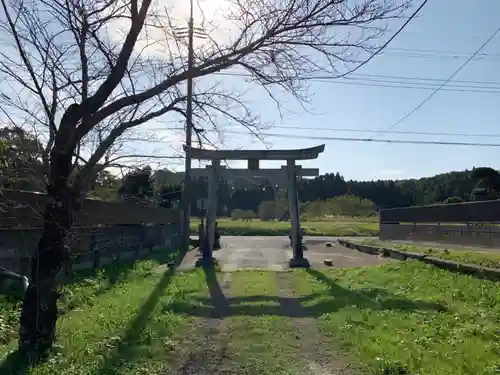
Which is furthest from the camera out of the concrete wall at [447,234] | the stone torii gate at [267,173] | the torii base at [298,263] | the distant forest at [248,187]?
the stone torii gate at [267,173]

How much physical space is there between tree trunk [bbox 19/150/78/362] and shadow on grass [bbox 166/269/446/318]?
3163 millimetres

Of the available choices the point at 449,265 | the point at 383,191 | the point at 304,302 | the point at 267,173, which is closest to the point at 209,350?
the point at 304,302

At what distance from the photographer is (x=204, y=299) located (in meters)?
9.92

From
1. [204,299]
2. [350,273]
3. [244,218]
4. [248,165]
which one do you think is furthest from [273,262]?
[244,218]

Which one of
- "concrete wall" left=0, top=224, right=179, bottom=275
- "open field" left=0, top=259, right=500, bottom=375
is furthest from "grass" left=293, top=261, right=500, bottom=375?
"concrete wall" left=0, top=224, right=179, bottom=275

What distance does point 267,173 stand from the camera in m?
18.9

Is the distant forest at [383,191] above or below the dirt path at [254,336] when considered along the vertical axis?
above

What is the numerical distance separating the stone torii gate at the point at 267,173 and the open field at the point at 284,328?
511cm

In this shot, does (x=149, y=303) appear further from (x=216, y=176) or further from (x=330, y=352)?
(x=216, y=176)

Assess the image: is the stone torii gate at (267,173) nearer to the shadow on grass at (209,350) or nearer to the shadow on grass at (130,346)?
the shadow on grass at (130,346)

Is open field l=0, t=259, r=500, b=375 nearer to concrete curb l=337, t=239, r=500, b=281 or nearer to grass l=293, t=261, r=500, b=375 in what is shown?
grass l=293, t=261, r=500, b=375

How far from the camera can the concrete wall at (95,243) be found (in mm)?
8477

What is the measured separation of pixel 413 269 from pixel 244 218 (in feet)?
129

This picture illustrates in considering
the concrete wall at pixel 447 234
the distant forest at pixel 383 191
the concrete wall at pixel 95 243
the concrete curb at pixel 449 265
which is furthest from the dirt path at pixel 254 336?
the distant forest at pixel 383 191
